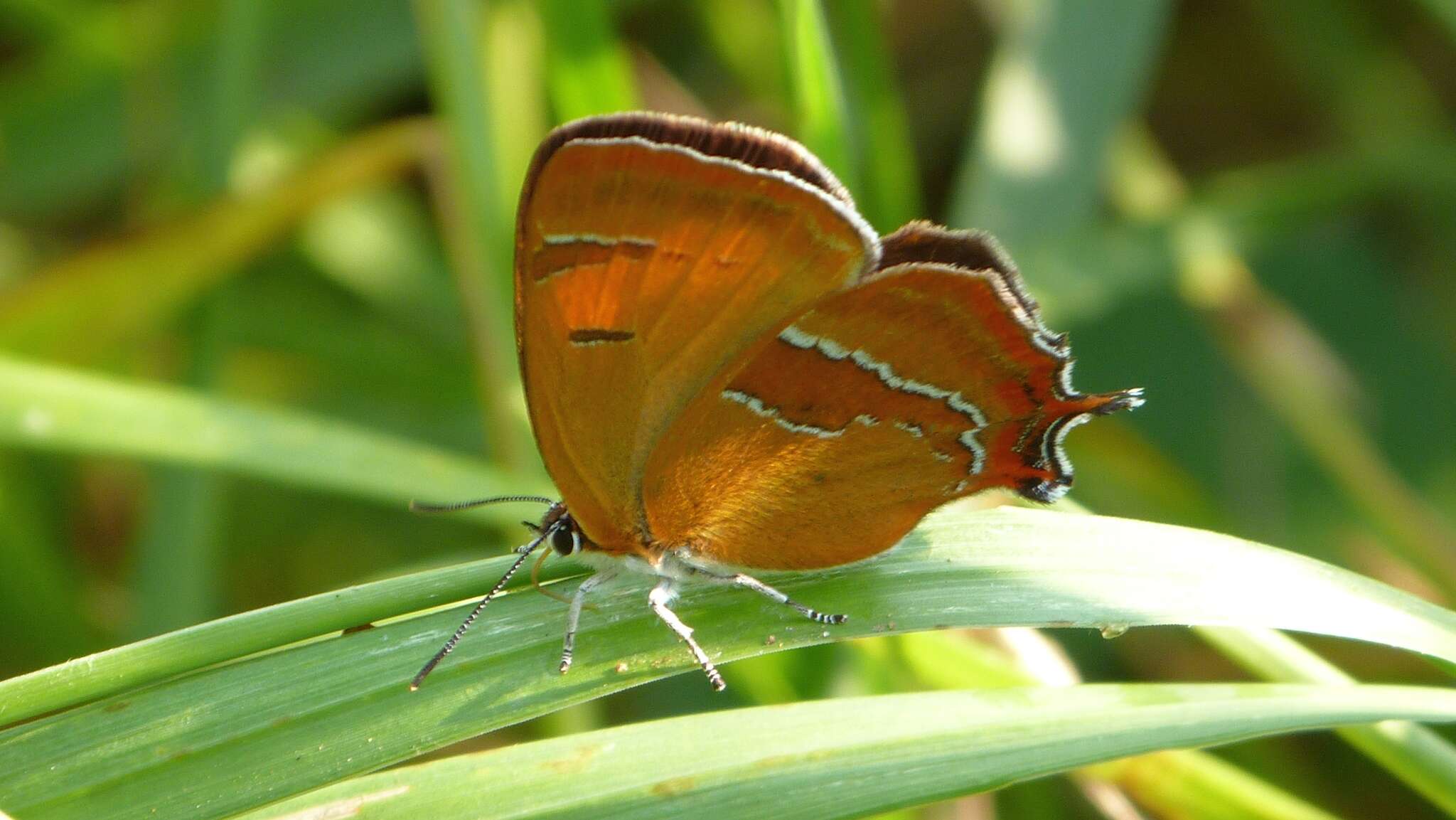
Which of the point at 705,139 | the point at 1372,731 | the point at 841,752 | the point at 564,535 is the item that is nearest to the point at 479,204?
the point at 564,535

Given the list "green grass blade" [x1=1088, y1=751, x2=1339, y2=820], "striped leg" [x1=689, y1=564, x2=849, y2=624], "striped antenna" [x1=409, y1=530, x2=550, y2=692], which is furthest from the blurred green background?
"striped antenna" [x1=409, y1=530, x2=550, y2=692]

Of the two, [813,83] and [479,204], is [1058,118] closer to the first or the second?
[813,83]

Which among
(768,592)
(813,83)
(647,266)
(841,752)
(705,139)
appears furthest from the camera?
(813,83)

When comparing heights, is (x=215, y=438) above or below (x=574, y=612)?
above

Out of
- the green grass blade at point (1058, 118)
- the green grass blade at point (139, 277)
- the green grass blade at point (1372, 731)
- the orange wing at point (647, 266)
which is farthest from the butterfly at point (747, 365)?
the green grass blade at point (139, 277)

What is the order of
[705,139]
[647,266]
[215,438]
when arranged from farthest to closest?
[215,438] < [647,266] < [705,139]

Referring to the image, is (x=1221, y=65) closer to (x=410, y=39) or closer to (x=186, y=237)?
(x=410, y=39)
